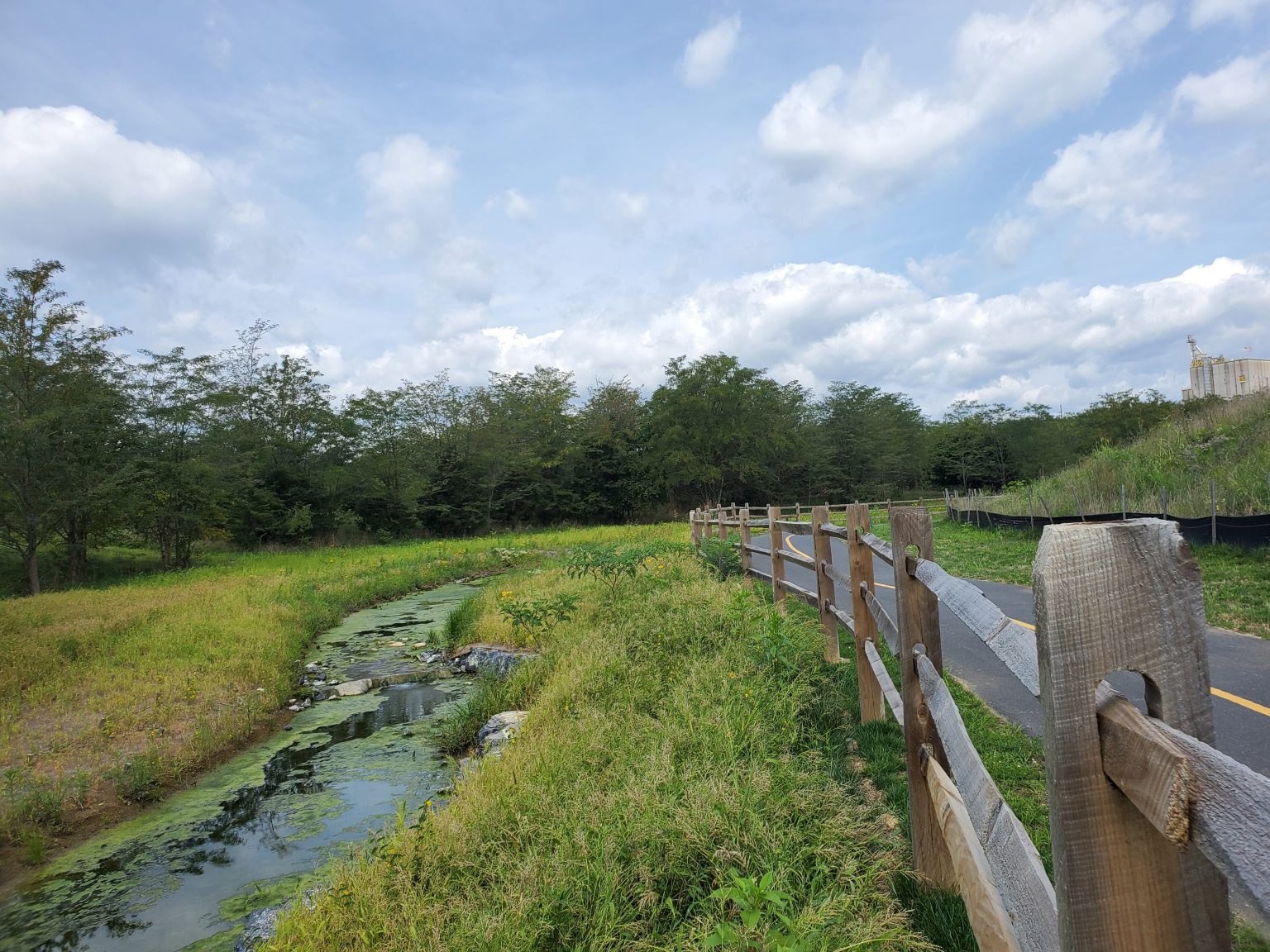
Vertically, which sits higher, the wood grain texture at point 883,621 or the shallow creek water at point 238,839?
the wood grain texture at point 883,621

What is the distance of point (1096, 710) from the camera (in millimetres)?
1076

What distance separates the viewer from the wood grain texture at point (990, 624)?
58.1 inches

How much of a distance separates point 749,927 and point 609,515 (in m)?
44.2

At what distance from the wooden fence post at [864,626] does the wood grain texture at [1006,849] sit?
2593mm

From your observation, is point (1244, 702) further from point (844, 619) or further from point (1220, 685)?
point (844, 619)

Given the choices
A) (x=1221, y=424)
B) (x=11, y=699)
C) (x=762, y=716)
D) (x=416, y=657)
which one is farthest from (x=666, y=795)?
(x=1221, y=424)

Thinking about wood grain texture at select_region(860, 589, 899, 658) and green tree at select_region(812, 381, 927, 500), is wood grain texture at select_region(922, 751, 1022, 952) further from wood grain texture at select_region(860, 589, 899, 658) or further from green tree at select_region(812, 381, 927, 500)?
green tree at select_region(812, 381, 927, 500)

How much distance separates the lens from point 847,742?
15.4 feet

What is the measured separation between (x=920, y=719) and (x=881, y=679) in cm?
155

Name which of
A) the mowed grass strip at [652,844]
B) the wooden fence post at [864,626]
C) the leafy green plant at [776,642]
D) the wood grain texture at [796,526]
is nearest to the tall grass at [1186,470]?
the wood grain texture at [796,526]

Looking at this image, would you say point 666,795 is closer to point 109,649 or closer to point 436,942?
point 436,942

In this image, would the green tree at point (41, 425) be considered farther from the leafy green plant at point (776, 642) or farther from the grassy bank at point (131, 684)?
the leafy green plant at point (776, 642)

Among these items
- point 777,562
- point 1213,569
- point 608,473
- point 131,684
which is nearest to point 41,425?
point 131,684

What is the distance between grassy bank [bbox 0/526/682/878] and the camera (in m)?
5.96
